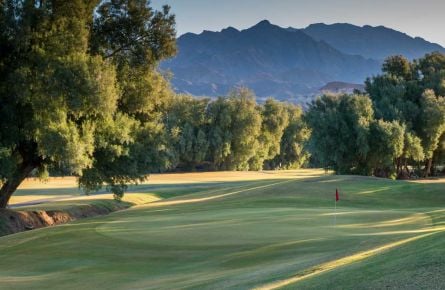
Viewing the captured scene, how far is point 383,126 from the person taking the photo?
60.8 meters

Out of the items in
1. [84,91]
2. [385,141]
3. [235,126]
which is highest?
[235,126]

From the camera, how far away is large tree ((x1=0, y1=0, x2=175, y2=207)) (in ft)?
85.3

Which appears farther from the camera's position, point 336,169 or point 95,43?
point 336,169

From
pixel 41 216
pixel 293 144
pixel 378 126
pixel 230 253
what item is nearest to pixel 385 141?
pixel 378 126

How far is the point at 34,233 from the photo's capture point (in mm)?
22844

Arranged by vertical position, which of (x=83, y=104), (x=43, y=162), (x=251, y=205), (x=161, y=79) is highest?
(x=161, y=79)

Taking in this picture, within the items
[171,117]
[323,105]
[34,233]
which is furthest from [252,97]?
[34,233]

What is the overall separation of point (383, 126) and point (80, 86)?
4335 centimetres

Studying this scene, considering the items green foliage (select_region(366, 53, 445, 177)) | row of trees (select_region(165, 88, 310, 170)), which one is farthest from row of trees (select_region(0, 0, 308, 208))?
row of trees (select_region(165, 88, 310, 170))

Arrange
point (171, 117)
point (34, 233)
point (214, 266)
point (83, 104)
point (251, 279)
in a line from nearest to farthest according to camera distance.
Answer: point (251, 279) → point (214, 266) → point (34, 233) → point (83, 104) → point (171, 117)

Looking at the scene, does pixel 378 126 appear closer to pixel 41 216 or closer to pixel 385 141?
pixel 385 141

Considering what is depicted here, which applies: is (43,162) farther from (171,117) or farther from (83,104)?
(171,117)

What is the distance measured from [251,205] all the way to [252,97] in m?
73.3

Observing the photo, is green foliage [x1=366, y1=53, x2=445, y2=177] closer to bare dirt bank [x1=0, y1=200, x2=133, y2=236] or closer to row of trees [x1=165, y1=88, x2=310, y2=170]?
row of trees [x1=165, y1=88, x2=310, y2=170]
